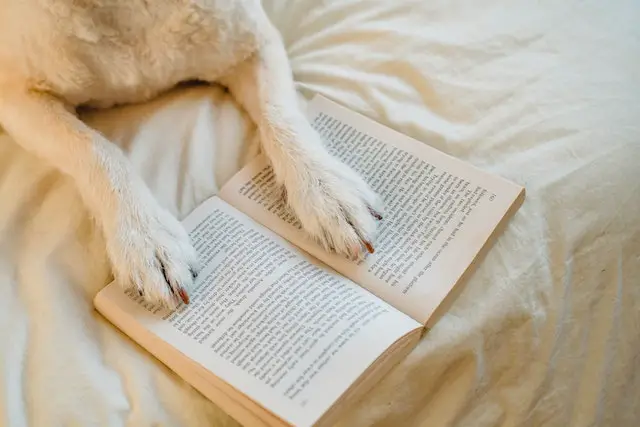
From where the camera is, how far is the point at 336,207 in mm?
1041

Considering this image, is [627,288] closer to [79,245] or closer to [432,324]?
[432,324]

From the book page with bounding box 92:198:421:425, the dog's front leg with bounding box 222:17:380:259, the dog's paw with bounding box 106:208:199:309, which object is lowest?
the book page with bounding box 92:198:421:425

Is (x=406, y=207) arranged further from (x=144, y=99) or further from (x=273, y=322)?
(x=144, y=99)

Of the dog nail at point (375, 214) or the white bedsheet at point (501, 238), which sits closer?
the white bedsheet at point (501, 238)

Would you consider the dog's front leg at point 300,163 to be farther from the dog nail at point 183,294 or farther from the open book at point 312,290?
the dog nail at point 183,294

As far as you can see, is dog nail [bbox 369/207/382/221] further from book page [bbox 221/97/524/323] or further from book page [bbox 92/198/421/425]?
book page [bbox 92/198/421/425]

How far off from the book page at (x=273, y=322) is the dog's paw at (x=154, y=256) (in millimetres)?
17

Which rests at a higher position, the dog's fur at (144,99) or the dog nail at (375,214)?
the dog's fur at (144,99)

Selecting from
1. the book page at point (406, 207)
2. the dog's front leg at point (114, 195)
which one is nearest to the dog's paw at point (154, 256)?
the dog's front leg at point (114, 195)

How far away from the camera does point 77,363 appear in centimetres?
89

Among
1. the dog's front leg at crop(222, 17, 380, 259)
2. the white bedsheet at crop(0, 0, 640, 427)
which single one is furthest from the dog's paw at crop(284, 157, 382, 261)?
the white bedsheet at crop(0, 0, 640, 427)

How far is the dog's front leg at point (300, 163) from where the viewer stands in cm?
102

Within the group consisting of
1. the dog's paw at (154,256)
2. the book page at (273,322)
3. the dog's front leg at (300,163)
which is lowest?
the book page at (273,322)

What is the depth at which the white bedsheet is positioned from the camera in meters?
0.90
